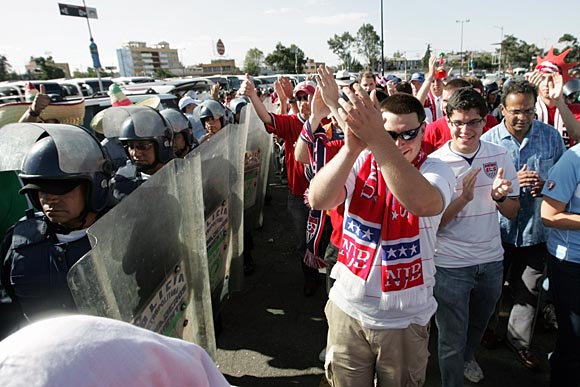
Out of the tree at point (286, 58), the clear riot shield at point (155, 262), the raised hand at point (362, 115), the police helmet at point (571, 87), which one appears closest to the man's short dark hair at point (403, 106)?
the raised hand at point (362, 115)

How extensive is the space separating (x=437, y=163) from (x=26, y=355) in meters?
1.71

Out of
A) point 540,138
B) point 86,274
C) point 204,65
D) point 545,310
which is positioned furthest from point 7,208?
point 204,65

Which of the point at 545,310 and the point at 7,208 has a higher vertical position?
the point at 7,208

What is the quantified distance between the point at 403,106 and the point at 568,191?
3.87 ft

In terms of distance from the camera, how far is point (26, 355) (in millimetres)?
555

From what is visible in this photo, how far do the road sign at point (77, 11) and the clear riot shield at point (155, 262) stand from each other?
25.1 m

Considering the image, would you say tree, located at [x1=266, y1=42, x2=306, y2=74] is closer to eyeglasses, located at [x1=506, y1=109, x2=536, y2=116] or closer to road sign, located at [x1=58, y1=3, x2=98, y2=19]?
road sign, located at [x1=58, y1=3, x2=98, y2=19]

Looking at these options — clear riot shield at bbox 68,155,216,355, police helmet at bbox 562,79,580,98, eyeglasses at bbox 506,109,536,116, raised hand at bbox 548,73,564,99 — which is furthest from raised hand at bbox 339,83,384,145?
police helmet at bbox 562,79,580,98

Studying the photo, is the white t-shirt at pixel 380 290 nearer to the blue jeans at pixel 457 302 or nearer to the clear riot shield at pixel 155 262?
the blue jeans at pixel 457 302

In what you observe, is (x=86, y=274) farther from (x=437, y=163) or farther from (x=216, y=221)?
(x=216, y=221)

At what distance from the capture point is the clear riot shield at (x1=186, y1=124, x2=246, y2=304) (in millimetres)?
2959

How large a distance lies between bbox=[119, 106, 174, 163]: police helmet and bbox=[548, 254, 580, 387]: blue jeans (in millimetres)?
2841

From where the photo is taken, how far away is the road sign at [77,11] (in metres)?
21.8

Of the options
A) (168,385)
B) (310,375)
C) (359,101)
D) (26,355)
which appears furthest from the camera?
(310,375)
